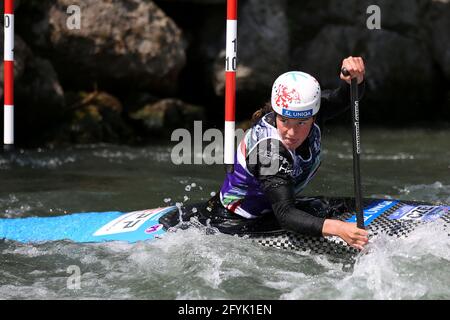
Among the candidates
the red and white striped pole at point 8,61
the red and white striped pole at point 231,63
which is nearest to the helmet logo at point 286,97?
the red and white striped pole at point 231,63

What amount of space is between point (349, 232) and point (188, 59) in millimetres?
8397

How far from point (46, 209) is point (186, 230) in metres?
2.22

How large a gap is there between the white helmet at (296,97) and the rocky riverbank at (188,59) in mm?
5822

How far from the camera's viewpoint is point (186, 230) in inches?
190

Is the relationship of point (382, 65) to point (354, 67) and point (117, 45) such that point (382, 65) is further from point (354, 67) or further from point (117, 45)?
point (354, 67)

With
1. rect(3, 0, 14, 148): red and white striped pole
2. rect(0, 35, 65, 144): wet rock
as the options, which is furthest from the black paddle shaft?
rect(0, 35, 65, 144): wet rock

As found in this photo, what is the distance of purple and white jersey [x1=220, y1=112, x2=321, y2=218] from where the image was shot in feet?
13.8

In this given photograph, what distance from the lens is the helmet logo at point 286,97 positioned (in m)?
4.14

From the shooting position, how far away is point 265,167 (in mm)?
4227

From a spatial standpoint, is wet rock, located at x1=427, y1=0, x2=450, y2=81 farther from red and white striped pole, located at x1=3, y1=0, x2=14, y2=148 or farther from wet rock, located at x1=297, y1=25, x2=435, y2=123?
red and white striped pole, located at x1=3, y1=0, x2=14, y2=148

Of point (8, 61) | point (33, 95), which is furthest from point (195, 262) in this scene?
point (33, 95)

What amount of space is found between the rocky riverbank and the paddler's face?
5.85 meters

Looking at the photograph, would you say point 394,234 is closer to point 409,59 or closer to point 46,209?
point 46,209
